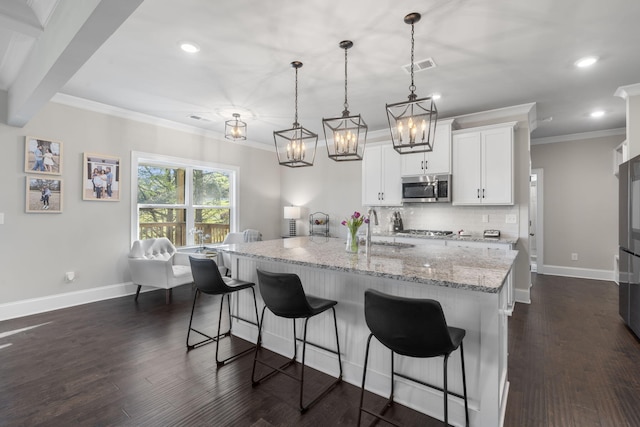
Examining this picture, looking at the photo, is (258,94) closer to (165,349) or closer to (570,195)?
(165,349)

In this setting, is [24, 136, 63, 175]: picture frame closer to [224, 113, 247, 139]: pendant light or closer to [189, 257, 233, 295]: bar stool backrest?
[224, 113, 247, 139]: pendant light

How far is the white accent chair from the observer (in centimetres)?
410

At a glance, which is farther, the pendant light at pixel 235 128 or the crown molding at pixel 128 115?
the pendant light at pixel 235 128

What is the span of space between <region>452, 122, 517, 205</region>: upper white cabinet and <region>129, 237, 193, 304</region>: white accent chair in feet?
13.6

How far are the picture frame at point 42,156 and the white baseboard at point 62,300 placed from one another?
5.17ft

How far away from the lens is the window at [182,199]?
4.79 m

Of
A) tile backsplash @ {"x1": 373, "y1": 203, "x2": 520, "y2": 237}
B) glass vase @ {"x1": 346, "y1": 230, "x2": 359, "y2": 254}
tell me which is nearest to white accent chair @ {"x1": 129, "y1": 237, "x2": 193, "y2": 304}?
glass vase @ {"x1": 346, "y1": 230, "x2": 359, "y2": 254}

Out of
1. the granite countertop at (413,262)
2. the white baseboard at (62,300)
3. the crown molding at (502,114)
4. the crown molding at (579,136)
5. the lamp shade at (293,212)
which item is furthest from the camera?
the lamp shade at (293,212)

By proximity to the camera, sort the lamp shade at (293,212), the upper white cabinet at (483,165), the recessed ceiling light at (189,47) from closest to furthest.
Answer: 1. the recessed ceiling light at (189,47)
2. the upper white cabinet at (483,165)
3. the lamp shade at (293,212)

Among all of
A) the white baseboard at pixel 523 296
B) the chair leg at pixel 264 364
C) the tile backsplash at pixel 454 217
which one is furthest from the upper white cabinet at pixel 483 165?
the chair leg at pixel 264 364

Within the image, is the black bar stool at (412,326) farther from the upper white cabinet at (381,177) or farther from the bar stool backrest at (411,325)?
the upper white cabinet at (381,177)

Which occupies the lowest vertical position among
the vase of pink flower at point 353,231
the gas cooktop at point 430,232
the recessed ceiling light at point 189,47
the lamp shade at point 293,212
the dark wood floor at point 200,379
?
the dark wood floor at point 200,379

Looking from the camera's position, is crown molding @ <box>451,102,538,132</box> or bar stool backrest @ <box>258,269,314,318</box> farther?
crown molding @ <box>451,102,538,132</box>

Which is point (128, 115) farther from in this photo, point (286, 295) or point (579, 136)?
point (579, 136)
